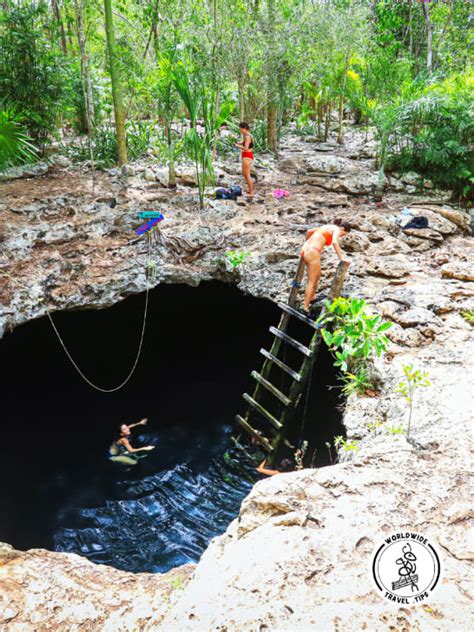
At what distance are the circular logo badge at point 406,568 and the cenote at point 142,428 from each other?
3.50 m

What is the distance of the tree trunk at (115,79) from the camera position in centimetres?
768

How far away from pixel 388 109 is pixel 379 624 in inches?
311

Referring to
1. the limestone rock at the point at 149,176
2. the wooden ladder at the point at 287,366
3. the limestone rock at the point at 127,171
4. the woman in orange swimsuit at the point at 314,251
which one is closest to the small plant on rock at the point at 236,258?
the wooden ladder at the point at 287,366

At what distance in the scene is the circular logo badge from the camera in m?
2.17

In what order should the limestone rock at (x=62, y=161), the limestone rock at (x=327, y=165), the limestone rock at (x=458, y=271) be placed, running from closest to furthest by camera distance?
the limestone rock at (x=458, y=271) → the limestone rock at (x=62, y=161) → the limestone rock at (x=327, y=165)

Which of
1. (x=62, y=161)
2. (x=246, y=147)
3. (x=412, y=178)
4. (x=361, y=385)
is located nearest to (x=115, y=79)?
(x=62, y=161)

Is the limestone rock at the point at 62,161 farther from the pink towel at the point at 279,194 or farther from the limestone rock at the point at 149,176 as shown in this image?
the pink towel at the point at 279,194

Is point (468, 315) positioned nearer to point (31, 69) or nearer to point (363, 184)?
point (363, 184)

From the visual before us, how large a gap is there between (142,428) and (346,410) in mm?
4187

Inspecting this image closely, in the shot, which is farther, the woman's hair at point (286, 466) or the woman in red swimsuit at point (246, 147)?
the woman in red swimsuit at point (246, 147)

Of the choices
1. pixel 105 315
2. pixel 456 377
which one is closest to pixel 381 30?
pixel 105 315

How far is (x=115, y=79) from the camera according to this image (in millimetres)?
7926

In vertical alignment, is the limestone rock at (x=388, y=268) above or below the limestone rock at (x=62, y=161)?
below

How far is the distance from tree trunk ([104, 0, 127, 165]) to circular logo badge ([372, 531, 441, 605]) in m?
8.34
